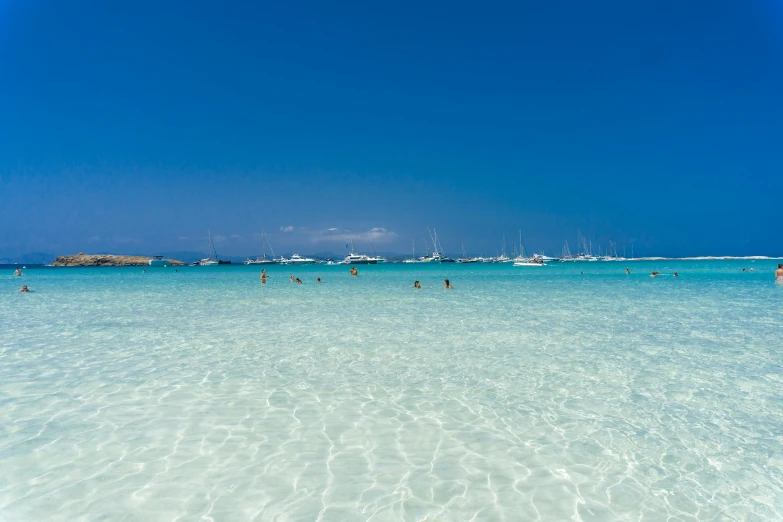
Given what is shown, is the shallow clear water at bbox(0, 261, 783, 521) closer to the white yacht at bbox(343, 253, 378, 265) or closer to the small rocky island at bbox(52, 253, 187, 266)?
the white yacht at bbox(343, 253, 378, 265)

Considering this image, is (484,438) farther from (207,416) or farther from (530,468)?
(207,416)

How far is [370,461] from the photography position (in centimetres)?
585

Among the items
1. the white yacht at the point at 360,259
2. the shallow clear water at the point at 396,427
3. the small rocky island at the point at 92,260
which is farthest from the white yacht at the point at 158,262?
the shallow clear water at the point at 396,427

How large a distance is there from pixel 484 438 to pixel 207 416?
4255 mm

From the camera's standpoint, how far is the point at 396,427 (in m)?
7.00

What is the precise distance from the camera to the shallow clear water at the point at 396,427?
16.0 ft

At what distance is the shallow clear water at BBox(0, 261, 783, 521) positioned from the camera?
488cm

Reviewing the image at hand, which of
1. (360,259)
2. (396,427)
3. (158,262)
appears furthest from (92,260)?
(396,427)

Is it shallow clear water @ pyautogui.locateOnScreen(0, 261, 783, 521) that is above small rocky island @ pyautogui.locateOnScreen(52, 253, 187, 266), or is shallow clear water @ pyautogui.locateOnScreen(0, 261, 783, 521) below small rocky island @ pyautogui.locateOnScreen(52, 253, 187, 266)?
below

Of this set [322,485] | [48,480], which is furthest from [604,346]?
[48,480]

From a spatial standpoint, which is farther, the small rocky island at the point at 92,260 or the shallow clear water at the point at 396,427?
the small rocky island at the point at 92,260

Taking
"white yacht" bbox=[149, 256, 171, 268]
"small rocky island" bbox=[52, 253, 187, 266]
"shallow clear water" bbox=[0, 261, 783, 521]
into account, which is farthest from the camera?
"small rocky island" bbox=[52, 253, 187, 266]

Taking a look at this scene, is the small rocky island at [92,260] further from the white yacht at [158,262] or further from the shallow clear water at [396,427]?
the shallow clear water at [396,427]

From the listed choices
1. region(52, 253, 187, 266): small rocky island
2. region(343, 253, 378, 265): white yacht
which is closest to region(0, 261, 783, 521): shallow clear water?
region(343, 253, 378, 265): white yacht
